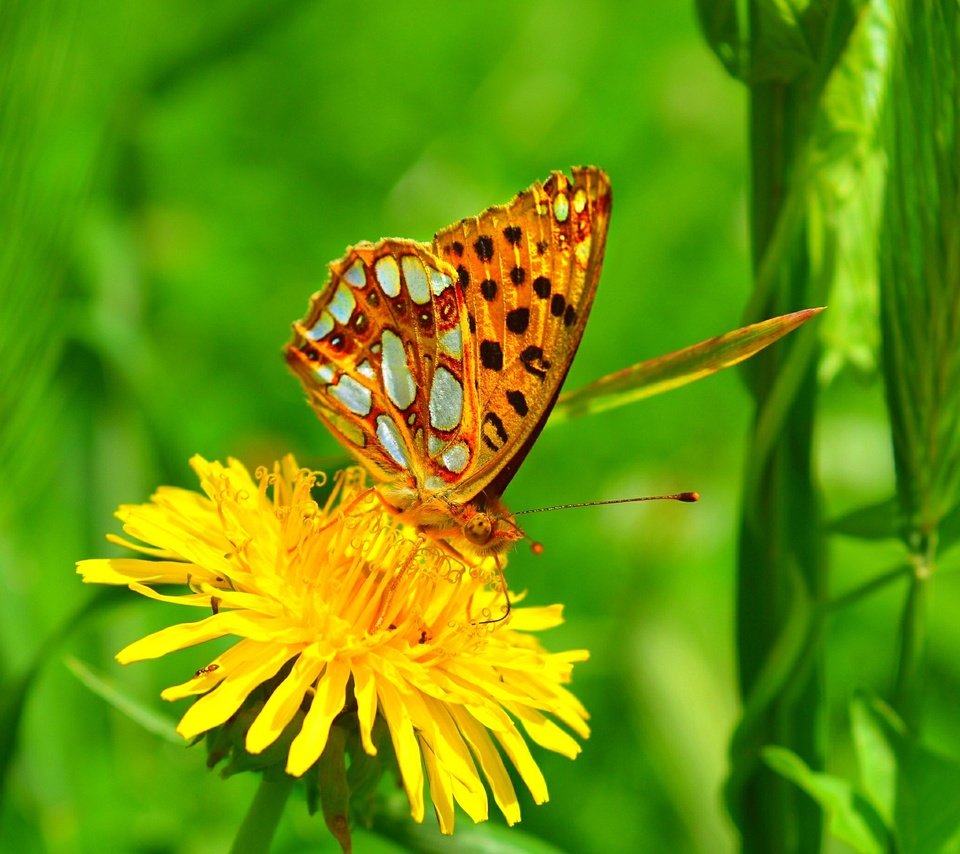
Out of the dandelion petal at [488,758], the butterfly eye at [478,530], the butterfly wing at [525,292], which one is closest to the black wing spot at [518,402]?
the butterfly wing at [525,292]

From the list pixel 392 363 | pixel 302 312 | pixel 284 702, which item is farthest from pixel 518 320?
pixel 302 312

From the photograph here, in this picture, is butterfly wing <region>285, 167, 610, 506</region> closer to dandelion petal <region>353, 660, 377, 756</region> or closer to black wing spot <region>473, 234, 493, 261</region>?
black wing spot <region>473, 234, 493, 261</region>

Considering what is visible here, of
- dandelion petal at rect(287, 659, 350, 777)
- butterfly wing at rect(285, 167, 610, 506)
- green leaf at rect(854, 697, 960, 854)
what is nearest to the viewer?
dandelion petal at rect(287, 659, 350, 777)

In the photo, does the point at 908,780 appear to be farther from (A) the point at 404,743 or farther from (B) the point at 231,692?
(B) the point at 231,692

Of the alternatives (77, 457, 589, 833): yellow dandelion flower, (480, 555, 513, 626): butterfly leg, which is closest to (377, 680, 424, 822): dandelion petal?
(77, 457, 589, 833): yellow dandelion flower

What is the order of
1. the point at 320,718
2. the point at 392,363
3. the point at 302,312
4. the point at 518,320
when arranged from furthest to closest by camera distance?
the point at 302,312 < the point at 392,363 < the point at 518,320 < the point at 320,718

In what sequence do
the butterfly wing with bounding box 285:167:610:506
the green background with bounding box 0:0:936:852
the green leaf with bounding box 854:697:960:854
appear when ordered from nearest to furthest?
the green leaf with bounding box 854:697:960:854 → the butterfly wing with bounding box 285:167:610:506 → the green background with bounding box 0:0:936:852

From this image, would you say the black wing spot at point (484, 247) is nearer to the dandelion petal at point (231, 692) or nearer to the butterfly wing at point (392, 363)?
the butterfly wing at point (392, 363)

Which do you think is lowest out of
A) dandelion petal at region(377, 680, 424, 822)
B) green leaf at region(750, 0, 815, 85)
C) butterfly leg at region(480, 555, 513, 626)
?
dandelion petal at region(377, 680, 424, 822)
